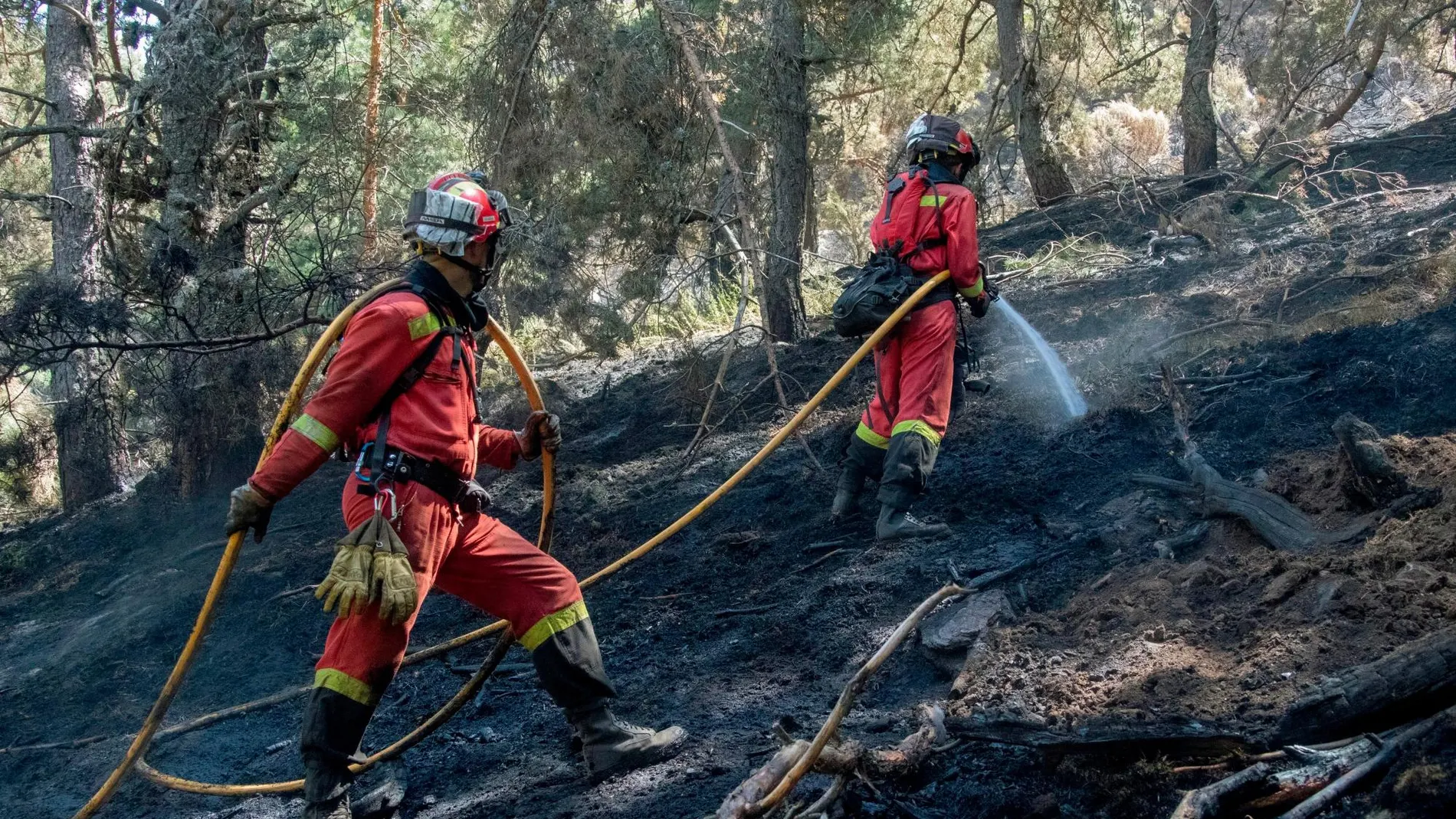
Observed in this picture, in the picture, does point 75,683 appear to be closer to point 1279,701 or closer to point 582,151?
point 582,151

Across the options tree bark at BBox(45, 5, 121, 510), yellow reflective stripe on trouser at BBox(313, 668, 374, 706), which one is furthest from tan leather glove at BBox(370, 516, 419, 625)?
tree bark at BBox(45, 5, 121, 510)

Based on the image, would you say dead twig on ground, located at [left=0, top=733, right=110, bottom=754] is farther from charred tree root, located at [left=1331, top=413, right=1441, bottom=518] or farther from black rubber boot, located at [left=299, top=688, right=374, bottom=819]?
charred tree root, located at [left=1331, top=413, right=1441, bottom=518]

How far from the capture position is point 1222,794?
2.77 meters

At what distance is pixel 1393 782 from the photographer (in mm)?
2617

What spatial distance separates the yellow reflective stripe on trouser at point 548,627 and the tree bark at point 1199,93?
27.8ft

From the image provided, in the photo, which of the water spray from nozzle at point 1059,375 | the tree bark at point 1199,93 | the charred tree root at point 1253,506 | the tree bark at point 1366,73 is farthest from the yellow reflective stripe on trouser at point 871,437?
the tree bark at point 1366,73

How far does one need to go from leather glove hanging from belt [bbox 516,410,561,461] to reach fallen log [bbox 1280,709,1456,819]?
2786 millimetres

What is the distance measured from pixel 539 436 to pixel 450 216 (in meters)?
0.98

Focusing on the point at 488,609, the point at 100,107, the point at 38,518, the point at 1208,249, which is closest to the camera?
the point at 488,609

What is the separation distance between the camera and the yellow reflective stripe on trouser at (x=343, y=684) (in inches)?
141

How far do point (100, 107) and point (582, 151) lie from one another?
226 inches

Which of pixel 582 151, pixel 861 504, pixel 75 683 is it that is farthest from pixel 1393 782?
pixel 582 151

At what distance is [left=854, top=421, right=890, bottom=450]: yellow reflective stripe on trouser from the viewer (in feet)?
20.0

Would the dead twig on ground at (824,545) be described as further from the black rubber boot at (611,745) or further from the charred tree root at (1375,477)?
the charred tree root at (1375,477)
